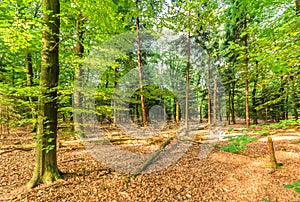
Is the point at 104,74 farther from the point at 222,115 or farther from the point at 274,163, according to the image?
the point at 222,115

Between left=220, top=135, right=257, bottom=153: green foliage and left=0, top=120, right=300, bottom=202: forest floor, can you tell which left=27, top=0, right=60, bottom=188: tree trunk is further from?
left=220, top=135, right=257, bottom=153: green foliage

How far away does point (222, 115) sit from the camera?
30.9 m

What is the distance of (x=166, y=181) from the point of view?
15.2 feet

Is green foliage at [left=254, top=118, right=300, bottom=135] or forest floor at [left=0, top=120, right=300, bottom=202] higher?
green foliage at [left=254, top=118, right=300, bottom=135]

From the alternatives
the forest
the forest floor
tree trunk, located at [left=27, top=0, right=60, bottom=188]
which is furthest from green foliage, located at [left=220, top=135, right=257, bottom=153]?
tree trunk, located at [left=27, top=0, right=60, bottom=188]

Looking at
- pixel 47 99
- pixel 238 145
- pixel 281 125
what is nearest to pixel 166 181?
pixel 238 145

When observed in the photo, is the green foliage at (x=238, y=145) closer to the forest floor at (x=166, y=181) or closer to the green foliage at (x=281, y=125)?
the green foliage at (x=281, y=125)

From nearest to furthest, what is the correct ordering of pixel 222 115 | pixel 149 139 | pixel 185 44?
pixel 149 139, pixel 185 44, pixel 222 115

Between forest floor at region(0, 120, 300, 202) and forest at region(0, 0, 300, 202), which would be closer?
forest at region(0, 0, 300, 202)

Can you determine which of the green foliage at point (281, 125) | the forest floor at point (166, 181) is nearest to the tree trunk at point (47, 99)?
the forest floor at point (166, 181)

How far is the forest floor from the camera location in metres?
3.71

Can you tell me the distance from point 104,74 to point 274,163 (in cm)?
783

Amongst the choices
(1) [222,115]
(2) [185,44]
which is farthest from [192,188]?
(1) [222,115]

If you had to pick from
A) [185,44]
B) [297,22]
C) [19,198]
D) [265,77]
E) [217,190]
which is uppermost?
[185,44]
